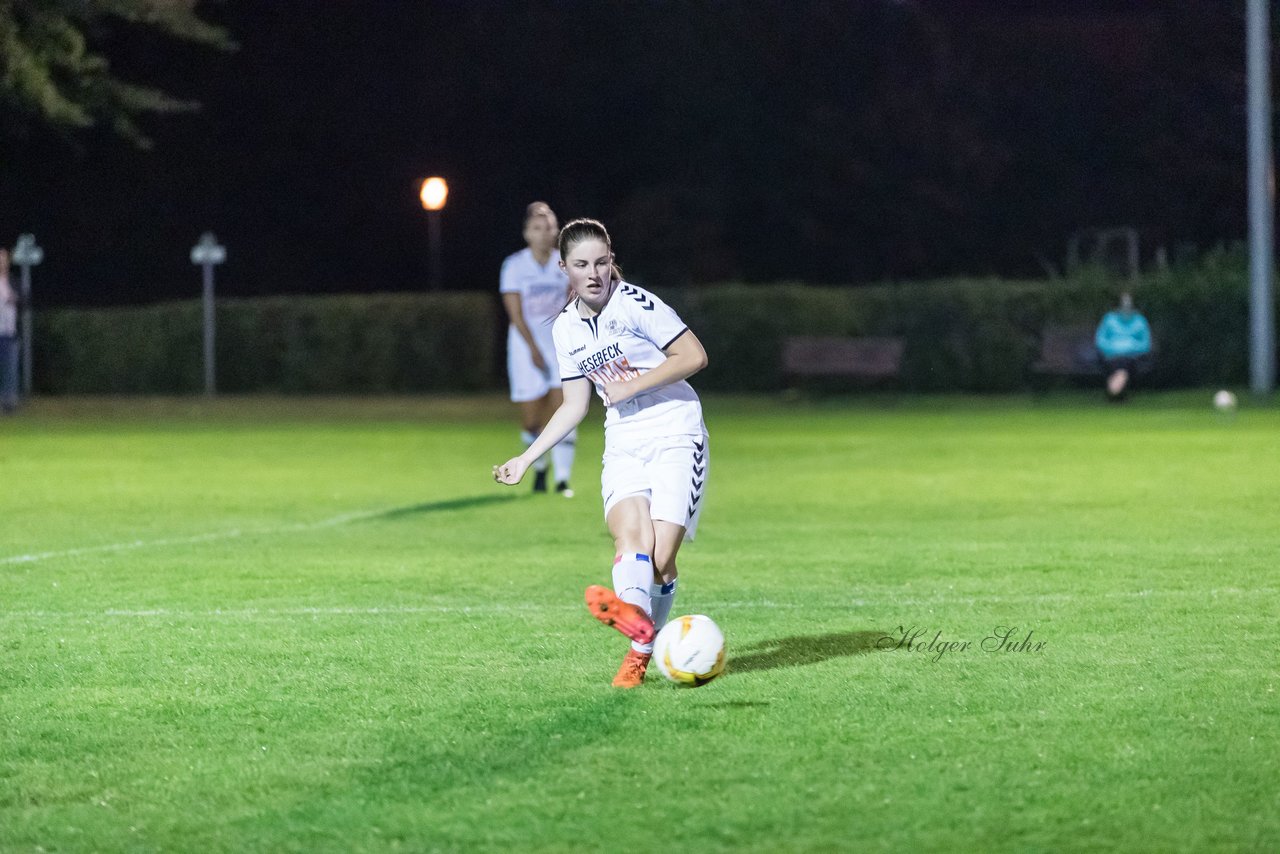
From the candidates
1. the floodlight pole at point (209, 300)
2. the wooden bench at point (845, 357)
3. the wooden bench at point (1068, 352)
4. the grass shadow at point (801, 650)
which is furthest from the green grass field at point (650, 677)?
the floodlight pole at point (209, 300)

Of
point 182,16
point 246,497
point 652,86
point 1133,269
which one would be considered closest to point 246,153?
point 652,86

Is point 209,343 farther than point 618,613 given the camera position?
Yes

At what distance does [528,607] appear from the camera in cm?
901

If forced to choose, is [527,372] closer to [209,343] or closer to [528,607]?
[528,607]

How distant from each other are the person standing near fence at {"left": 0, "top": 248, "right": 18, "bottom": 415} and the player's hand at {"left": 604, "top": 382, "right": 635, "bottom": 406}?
21144 mm

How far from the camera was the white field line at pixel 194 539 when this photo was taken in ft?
37.0

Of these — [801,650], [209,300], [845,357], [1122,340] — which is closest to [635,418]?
[801,650]

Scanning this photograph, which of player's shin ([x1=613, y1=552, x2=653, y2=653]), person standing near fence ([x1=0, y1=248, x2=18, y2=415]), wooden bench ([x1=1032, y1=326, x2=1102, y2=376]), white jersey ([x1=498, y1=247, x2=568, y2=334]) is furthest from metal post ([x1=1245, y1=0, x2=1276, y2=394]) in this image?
player's shin ([x1=613, y1=552, x2=653, y2=653])

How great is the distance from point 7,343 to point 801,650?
22.3m

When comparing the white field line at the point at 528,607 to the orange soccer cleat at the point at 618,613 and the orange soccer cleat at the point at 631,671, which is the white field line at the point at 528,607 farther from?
the orange soccer cleat at the point at 618,613

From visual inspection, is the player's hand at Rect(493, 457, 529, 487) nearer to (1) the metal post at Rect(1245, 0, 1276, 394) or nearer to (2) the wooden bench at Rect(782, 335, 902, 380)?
(1) the metal post at Rect(1245, 0, 1276, 394)

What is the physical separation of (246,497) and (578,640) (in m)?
7.86

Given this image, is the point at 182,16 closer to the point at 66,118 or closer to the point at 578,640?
the point at 66,118

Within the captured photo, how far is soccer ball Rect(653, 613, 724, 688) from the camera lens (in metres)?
6.81
